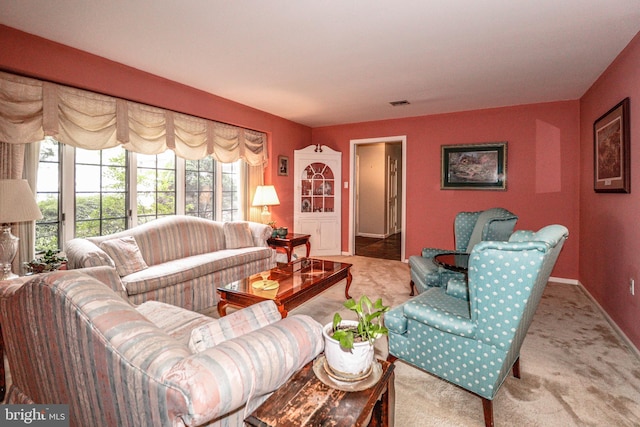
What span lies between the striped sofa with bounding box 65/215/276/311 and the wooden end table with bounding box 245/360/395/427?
7.23ft

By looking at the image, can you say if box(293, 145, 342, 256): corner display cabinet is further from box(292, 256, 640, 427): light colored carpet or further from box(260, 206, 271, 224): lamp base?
box(292, 256, 640, 427): light colored carpet

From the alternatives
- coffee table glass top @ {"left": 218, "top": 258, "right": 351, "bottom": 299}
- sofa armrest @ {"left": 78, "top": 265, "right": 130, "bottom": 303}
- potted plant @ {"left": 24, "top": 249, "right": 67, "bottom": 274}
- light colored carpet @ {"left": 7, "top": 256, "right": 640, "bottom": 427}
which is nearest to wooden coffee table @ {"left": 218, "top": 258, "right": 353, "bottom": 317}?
coffee table glass top @ {"left": 218, "top": 258, "right": 351, "bottom": 299}

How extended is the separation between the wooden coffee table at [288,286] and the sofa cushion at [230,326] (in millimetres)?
1046

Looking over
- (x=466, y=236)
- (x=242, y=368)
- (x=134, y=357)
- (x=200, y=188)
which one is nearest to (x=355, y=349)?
(x=242, y=368)

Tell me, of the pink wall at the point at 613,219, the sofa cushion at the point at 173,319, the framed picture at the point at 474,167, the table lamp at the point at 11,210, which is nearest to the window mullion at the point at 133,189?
the table lamp at the point at 11,210

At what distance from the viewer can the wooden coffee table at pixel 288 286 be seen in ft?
8.43

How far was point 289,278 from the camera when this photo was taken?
3076 millimetres

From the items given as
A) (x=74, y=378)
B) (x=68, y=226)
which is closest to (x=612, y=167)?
(x=74, y=378)

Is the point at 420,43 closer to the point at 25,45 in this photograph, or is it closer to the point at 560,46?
the point at 560,46

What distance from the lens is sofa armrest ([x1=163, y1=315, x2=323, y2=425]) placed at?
840mm

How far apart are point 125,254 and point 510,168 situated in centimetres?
509

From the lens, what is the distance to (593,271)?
373cm

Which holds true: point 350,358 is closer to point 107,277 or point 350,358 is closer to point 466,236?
point 107,277

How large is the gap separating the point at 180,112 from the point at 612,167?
185 inches
